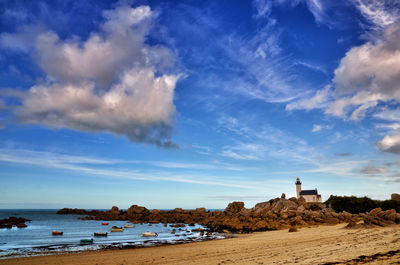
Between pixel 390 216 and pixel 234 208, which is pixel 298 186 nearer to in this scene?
pixel 234 208

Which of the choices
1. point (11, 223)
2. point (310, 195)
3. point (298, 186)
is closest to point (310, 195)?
point (310, 195)

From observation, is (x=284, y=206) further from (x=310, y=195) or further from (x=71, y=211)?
(x=71, y=211)

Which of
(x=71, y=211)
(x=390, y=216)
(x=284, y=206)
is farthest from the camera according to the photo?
(x=71, y=211)

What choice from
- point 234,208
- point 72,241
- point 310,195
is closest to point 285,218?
point 234,208

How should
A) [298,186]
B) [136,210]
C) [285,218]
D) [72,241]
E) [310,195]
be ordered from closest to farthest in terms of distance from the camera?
[72,241]
[285,218]
[310,195]
[136,210]
[298,186]

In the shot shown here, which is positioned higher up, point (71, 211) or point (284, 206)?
point (284, 206)

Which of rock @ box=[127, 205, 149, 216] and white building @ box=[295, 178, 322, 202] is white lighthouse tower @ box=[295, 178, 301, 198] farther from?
rock @ box=[127, 205, 149, 216]

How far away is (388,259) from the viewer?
1059 cm

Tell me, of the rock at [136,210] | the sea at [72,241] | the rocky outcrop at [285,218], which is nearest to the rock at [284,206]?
the rocky outcrop at [285,218]

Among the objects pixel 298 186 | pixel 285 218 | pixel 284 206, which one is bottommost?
pixel 285 218

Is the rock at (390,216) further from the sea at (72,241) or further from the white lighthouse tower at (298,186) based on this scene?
the white lighthouse tower at (298,186)

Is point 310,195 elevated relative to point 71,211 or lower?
elevated

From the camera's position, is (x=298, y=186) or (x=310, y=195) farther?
(x=298, y=186)

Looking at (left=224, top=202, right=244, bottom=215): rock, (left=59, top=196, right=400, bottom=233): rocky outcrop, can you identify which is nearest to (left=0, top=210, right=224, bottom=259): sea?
(left=59, top=196, right=400, bottom=233): rocky outcrop
